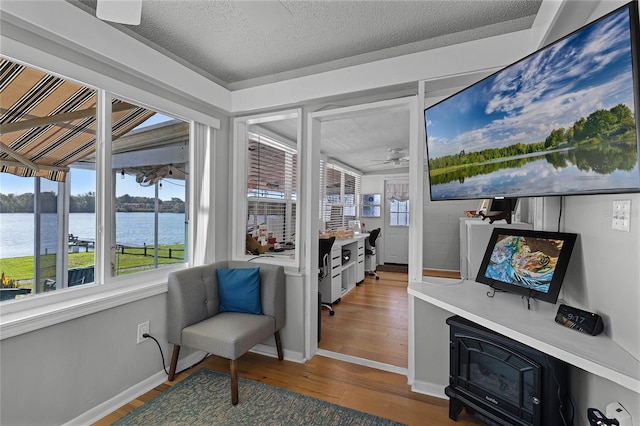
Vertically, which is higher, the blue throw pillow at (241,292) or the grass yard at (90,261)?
the grass yard at (90,261)

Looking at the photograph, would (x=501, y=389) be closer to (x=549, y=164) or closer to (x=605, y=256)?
(x=605, y=256)

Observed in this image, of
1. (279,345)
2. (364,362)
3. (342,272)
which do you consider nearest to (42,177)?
(279,345)

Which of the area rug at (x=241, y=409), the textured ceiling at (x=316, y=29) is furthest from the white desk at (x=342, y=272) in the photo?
the textured ceiling at (x=316, y=29)

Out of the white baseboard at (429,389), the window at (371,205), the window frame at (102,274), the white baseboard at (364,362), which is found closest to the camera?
the window frame at (102,274)

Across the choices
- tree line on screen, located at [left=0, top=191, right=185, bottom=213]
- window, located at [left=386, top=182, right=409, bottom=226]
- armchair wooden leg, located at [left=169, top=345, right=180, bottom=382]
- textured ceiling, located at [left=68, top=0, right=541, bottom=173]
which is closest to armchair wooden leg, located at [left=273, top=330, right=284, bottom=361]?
armchair wooden leg, located at [left=169, top=345, right=180, bottom=382]

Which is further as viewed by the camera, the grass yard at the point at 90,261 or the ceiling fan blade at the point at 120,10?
the grass yard at the point at 90,261

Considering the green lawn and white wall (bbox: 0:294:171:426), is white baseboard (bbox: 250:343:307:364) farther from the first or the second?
the green lawn

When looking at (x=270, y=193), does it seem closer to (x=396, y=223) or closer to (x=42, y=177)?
(x=42, y=177)

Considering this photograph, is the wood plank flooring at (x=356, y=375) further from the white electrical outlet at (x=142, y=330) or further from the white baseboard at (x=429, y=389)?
the white electrical outlet at (x=142, y=330)

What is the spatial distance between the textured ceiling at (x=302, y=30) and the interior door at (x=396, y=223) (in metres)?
5.01

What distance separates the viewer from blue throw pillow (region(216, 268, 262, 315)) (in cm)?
253

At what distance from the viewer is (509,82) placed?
4.68ft

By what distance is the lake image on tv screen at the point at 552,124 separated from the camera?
1.00m

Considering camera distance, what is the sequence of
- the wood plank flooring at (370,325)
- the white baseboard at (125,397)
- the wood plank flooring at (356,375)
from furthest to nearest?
the wood plank flooring at (370,325)
the wood plank flooring at (356,375)
the white baseboard at (125,397)
